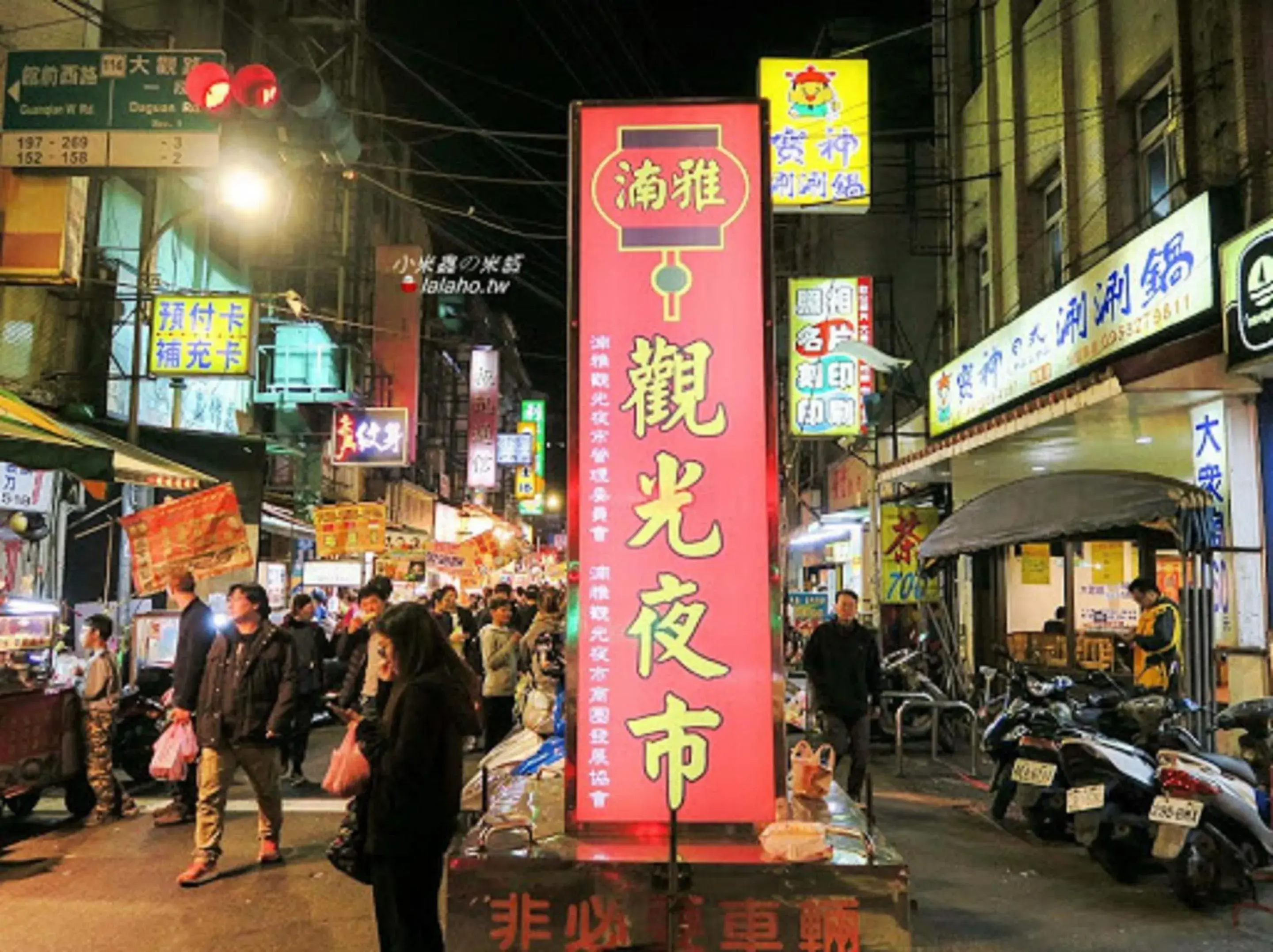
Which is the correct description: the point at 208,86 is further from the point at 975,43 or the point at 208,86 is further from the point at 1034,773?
the point at 975,43

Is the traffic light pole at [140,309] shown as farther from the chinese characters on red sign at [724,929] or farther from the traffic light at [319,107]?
the chinese characters on red sign at [724,929]

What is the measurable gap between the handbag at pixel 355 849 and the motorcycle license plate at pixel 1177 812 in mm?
5279

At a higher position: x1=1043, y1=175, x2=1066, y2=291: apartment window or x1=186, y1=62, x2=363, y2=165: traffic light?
x1=1043, y1=175, x2=1066, y2=291: apartment window

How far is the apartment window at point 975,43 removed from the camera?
1873cm

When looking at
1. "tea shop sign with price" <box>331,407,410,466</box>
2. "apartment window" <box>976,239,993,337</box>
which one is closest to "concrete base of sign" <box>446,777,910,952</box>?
"apartment window" <box>976,239,993,337</box>

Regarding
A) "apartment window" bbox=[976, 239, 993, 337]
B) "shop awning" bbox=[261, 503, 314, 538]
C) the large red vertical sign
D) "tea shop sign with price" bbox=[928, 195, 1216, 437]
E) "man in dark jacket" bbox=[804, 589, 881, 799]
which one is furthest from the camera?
"shop awning" bbox=[261, 503, 314, 538]

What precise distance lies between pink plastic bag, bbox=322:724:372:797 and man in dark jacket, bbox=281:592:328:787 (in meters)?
6.59

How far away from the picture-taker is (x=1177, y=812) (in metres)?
6.68

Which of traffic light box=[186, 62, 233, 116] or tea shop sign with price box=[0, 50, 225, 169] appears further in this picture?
tea shop sign with price box=[0, 50, 225, 169]

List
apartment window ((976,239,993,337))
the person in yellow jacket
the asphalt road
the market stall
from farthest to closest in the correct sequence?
apartment window ((976,239,993,337)), the person in yellow jacket, the market stall, the asphalt road

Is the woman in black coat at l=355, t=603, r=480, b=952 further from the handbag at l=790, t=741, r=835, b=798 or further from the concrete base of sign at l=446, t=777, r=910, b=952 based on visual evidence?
the handbag at l=790, t=741, r=835, b=798

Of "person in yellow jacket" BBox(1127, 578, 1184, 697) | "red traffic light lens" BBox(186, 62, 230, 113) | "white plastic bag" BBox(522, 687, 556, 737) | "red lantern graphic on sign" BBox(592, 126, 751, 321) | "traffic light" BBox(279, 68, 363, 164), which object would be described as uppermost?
"red traffic light lens" BBox(186, 62, 230, 113)

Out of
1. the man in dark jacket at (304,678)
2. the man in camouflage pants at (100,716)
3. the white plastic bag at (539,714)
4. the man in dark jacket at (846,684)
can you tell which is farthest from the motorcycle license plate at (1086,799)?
the man in camouflage pants at (100,716)

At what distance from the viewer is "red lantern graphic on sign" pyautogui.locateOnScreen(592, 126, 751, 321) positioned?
433 cm
